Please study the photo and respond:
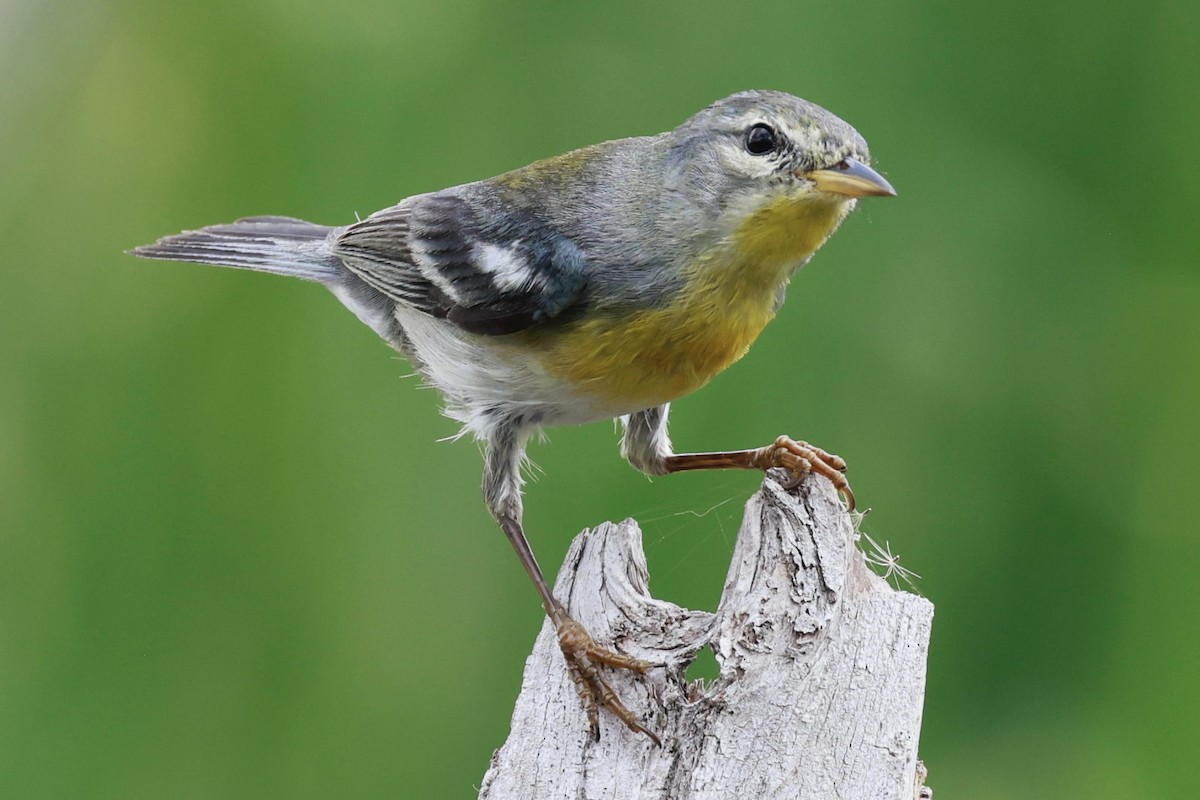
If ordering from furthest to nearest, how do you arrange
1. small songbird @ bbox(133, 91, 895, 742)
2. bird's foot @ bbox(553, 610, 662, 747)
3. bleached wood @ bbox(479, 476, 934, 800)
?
small songbird @ bbox(133, 91, 895, 742) < bird's foot @ bbox(553, 610, 662, 747) < bleached wood @ bbox(479, 476, 934, 800)

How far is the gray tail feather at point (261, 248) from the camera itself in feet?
10.3

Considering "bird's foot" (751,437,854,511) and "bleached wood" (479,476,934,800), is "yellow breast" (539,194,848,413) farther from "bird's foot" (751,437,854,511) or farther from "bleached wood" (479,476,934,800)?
"bleached wood" (479,476,934,800)

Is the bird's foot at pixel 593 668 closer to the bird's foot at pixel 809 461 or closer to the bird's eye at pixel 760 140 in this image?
the bird's foot at pixel 809 461

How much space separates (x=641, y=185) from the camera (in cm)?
259

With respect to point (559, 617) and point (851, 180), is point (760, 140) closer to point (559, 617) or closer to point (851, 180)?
point (851, 180)

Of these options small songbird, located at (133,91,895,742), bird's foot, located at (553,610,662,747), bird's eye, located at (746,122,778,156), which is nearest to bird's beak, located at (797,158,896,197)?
small songbird, located at (133,91,895,742)

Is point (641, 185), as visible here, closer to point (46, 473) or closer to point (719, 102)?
point (719, 102)

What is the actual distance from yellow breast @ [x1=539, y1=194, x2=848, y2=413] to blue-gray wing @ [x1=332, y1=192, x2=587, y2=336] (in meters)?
0.13

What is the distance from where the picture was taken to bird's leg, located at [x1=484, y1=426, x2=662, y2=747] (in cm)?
190

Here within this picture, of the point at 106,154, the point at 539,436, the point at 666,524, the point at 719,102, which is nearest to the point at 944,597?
the point at 666,524

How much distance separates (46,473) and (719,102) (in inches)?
76.7

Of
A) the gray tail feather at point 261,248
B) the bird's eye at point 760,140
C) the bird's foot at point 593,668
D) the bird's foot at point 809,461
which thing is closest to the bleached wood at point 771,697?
the bird's foot at point 593,668

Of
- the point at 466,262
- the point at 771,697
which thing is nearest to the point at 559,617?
the point at 771,697

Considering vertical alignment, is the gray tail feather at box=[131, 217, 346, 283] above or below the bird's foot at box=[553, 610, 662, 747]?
above
